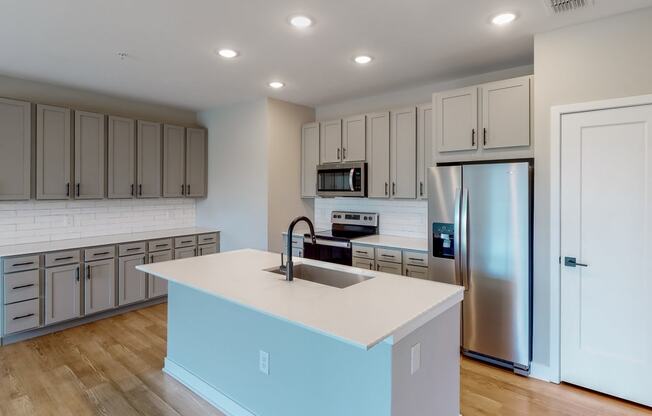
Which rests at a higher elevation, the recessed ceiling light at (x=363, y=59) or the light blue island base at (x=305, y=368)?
the recessed ceiling light at (x=363, y=59)

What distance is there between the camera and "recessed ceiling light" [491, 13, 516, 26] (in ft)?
8.08

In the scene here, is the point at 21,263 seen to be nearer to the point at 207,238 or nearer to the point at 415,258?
the point at 207,238

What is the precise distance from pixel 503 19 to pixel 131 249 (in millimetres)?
4239

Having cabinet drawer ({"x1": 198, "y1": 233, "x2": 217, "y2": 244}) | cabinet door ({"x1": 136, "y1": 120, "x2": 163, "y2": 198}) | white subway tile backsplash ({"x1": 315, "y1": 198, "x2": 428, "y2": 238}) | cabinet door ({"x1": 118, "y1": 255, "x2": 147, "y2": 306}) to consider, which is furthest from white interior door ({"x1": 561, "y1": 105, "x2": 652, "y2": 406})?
cabinet door ({"x1": 136, "y1": 120, "x2": 163, "y2": 198})

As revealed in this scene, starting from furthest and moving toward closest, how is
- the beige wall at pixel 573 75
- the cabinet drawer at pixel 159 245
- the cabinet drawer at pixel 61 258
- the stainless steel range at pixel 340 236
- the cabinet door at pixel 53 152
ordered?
the cabinet drawer at pixel 159 245, the stainless steel range at pixel 340 236, the cabinet door at pixel 53 152, the cabinet drawer at pixel 61 258, the beige wall at pixel 573 75

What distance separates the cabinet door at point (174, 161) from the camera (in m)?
4.83

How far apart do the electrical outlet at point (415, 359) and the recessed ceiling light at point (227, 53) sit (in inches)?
104

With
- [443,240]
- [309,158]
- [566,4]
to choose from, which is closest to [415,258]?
[443,240]

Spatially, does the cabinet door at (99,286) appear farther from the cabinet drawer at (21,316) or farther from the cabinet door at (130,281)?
the cabinet drawer at (21,316)

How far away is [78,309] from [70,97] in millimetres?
2335

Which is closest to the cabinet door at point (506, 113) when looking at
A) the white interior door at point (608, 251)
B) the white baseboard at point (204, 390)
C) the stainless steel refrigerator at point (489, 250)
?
the stainless steel refrigerator at point (489, 250)

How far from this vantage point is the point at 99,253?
3998mm

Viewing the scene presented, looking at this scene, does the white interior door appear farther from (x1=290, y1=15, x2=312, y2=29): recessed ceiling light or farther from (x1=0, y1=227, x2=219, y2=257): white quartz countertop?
(x1=0, y1=227, x2=219, y2=257): white quartz countertop

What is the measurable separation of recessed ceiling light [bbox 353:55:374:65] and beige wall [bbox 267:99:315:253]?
159cm
